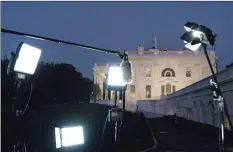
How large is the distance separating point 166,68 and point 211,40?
6915cm

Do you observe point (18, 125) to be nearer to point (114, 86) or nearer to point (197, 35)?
point (114, 86)

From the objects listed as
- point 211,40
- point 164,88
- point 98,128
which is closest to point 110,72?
point 211,40

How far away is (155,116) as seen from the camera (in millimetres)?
59469

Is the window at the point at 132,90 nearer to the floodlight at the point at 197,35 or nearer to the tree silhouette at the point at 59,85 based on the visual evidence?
the tree silhouette at the point at 59,85

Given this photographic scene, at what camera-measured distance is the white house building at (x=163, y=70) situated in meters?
71.4

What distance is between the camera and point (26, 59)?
5.50 meters

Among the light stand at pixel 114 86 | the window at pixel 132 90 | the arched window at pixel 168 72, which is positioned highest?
the arched window at pixel 168 72

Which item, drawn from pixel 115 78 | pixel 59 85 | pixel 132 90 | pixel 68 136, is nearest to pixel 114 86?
pixel 115 78

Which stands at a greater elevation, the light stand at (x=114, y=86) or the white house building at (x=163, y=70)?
the white house building at (x=163, y=70)

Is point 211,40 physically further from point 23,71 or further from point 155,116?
point 155,116

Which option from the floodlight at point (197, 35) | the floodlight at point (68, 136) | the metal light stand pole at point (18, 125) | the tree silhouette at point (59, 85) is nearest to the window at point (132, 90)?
the tree silhouette at point (59, 85)

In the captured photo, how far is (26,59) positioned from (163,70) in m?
68.6

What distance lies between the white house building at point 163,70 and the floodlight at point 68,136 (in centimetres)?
6350

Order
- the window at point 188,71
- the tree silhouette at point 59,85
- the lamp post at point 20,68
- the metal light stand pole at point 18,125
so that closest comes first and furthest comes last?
1. the lamp post at point 20,68
2. the metal light stand pole at point 18,125
3. the tree silhouette at point 59,85
4. the window at point 188,71
